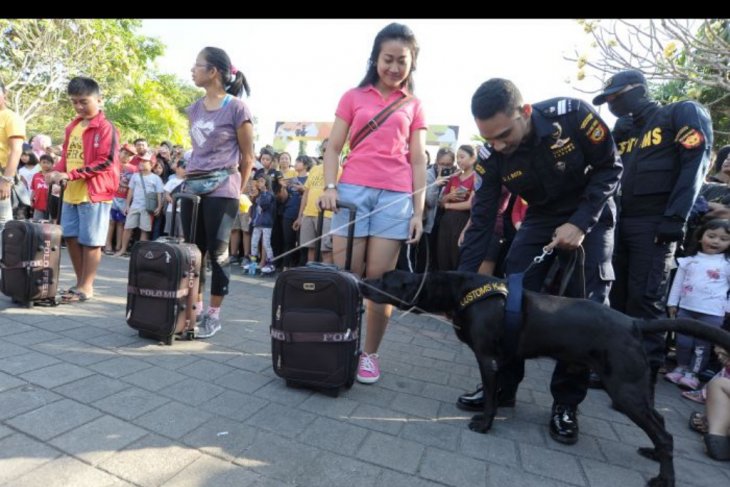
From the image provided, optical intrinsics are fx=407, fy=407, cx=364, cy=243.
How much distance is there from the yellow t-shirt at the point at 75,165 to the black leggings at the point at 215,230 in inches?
55.7

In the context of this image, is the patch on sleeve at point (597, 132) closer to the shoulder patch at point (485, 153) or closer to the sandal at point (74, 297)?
the shoulder patch at point (485, 153)

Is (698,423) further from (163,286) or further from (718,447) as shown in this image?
(163,286)

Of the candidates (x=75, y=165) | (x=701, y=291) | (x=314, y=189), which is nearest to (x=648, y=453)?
(x=701, y=291)

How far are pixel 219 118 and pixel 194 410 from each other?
210cm

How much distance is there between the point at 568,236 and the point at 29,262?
4.22 m

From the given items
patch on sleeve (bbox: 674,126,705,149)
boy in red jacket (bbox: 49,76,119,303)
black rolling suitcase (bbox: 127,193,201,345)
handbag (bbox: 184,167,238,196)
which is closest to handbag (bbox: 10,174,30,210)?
boy in red jacket (bbox: 49,76,119,303)

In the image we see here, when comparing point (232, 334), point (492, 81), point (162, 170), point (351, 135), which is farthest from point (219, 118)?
point (162, 170)

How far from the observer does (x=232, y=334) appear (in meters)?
3.44

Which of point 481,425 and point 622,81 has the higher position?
point 622,81

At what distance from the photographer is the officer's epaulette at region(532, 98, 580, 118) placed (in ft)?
7.50

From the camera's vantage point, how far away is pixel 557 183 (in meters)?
2.32

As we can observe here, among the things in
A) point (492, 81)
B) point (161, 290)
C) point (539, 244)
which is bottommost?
point (161, 290)

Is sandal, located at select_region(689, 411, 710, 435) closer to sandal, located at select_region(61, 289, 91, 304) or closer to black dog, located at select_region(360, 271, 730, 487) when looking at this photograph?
black dog, located at select_region(360, 271, 730, 487)

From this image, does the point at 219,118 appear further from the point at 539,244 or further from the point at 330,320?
the point at 539,244
